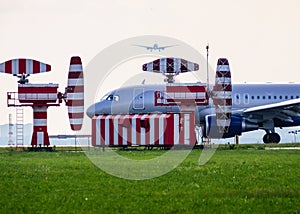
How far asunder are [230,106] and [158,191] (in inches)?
1450

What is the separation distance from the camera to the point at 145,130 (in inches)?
2194

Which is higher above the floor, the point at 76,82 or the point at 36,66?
the point at 36,66

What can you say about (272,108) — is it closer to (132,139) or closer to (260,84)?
(260,84)

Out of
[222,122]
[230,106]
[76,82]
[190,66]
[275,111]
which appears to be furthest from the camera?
[275,111]

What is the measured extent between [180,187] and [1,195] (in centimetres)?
457

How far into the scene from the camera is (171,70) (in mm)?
59031

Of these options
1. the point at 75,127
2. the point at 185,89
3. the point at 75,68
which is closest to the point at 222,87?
the point at 185,89

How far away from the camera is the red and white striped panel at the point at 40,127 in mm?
57375

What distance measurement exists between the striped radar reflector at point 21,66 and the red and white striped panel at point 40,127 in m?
2.31

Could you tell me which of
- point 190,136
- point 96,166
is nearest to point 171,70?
point 190,136

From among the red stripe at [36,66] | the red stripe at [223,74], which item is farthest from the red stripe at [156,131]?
the red stripe at [36,66]

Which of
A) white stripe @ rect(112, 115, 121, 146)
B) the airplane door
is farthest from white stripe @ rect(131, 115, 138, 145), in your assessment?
the airplane door

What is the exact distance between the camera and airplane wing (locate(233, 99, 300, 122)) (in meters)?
62.0

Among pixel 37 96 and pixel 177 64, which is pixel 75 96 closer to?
pixel 37 96
